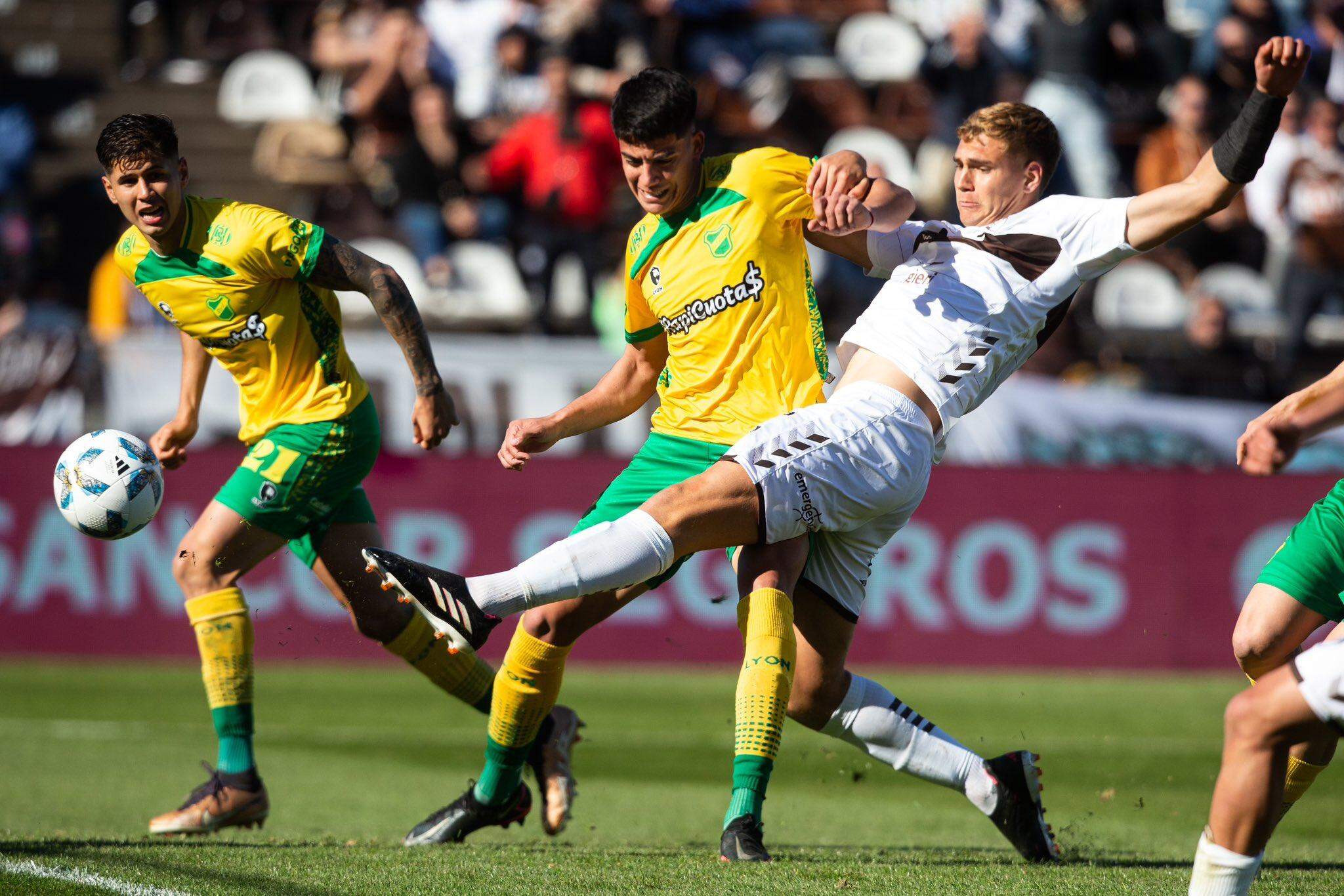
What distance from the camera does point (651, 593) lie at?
12.1 meters

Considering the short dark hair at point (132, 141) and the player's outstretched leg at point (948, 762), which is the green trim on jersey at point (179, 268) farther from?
the player's outstretched leg at point (948, 762)

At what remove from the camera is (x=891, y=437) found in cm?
434

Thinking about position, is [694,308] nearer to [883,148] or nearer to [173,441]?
[173,441]

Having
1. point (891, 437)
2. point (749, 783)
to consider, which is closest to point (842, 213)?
point (891, 437)

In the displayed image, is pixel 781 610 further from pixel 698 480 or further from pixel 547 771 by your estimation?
pixel 547 771

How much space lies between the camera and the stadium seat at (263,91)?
632 inches

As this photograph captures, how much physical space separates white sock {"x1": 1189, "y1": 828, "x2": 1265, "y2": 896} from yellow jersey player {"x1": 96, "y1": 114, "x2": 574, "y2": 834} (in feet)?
8.97

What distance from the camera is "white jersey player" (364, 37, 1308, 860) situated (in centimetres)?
414

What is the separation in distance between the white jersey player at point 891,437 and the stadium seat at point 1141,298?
10540 millimetres

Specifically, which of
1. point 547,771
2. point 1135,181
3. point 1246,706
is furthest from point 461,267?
point 1246,706

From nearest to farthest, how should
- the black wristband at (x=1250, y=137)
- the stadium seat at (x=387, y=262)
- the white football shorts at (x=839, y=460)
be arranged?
the black wristband at (x=1250, y=137)
the white football shorts at (x=839, y=460)
the stadium seat at (x=387, y=262)

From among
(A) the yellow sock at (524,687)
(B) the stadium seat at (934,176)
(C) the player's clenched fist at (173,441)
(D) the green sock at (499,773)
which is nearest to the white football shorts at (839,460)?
(A) the yellow sock at (524,687)

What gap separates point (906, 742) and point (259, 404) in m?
2.68

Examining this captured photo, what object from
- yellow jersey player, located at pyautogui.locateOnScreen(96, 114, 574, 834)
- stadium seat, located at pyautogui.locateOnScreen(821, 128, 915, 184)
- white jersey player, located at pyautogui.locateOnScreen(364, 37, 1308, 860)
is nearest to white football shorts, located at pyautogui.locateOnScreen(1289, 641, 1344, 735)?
white jersey player, located at pyautogui.locateOnScreen(364, 37, 1308, 860)
